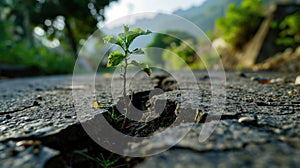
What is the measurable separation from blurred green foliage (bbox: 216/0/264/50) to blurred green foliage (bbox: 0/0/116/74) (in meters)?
6.31

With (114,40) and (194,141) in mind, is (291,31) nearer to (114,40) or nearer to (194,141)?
(114,40)

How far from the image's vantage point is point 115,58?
0.93 m

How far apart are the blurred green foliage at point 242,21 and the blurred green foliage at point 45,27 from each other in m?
6.31

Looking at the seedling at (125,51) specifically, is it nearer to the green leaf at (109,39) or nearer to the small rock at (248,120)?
the green leaf at (109,39)

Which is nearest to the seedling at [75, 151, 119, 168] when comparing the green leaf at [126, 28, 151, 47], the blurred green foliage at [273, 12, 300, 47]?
the green leaf at [126, 28, 151, 47]

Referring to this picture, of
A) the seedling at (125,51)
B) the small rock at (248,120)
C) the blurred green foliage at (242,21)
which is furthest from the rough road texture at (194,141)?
the blurred green foliage at (242,21)

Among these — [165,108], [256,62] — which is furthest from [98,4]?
[165,108]

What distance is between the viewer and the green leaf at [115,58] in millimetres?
919

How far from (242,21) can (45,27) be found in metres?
12.2

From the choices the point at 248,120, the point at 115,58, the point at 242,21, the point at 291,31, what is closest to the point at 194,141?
the point at 248,120

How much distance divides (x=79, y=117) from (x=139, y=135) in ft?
0.98

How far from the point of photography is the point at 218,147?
568 millimetres

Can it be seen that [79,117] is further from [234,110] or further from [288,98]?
[288,98]

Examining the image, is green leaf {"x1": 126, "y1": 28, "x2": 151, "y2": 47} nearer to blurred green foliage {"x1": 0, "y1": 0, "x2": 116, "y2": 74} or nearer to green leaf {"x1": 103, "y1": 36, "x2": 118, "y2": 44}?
green leaf {"x1": 103, "y1": 36, "x2": 118, "y2": 44}
